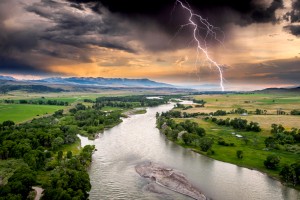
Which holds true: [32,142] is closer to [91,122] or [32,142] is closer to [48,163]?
[48,163]

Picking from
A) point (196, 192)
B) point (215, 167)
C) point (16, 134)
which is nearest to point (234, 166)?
point (215, 167)

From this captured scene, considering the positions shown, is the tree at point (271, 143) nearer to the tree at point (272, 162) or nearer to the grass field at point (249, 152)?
the grass field at point (249, 152)

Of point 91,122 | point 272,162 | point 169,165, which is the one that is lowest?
point 169,165

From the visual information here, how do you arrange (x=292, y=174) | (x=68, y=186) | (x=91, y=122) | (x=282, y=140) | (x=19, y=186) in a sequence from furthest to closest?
(x=91, y=122) < (x=282, y=140) < (x=292, y=174) < (x=68, y=186) < (x=19, y=186)

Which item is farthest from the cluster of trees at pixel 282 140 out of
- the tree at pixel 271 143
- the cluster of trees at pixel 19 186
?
the cluster of trees at pixel 19 186

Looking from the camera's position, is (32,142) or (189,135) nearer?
(32,142)

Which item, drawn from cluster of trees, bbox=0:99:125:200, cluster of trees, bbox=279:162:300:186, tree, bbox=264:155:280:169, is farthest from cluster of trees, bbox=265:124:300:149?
cluster of trees, bbox=0:99:125:200


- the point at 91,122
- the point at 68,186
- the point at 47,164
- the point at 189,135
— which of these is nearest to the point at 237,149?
the point at 189,135

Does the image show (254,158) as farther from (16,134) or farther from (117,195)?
(16,134)
